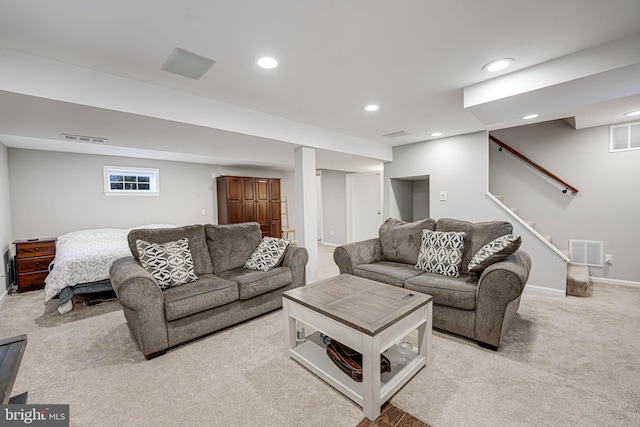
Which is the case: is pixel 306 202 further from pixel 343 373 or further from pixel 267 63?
pixel 343 373

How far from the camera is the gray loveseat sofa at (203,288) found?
211 centimetres

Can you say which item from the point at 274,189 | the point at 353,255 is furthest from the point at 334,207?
the point at 353,255

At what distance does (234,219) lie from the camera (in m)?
6.30

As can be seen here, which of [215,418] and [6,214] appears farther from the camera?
[6,214]

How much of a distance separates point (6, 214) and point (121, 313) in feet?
9.10

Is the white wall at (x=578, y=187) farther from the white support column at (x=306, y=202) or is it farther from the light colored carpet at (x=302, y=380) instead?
the white support column at (x=306, y=202)

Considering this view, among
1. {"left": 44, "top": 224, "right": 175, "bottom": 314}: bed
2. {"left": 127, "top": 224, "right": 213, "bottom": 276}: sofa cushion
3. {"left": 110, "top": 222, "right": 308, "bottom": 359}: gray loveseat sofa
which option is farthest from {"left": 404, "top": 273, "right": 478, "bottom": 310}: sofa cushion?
{"left": 44, "top": 224, "right": 175, "bottom": 314}: bed

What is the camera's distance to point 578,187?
4.00m

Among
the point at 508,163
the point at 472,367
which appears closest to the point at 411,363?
the point at 472,367

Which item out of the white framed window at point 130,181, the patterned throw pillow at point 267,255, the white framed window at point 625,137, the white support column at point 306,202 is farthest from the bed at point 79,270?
the white framed window at point 625,137

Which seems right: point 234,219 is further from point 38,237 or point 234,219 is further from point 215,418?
point 215,418

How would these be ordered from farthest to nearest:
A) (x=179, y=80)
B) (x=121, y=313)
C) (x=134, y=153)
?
(x=134, y=153) → (x=121, y=313) → (x=179, y=80)

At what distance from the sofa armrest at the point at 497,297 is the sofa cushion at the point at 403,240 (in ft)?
3.49

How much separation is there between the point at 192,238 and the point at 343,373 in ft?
6.96
